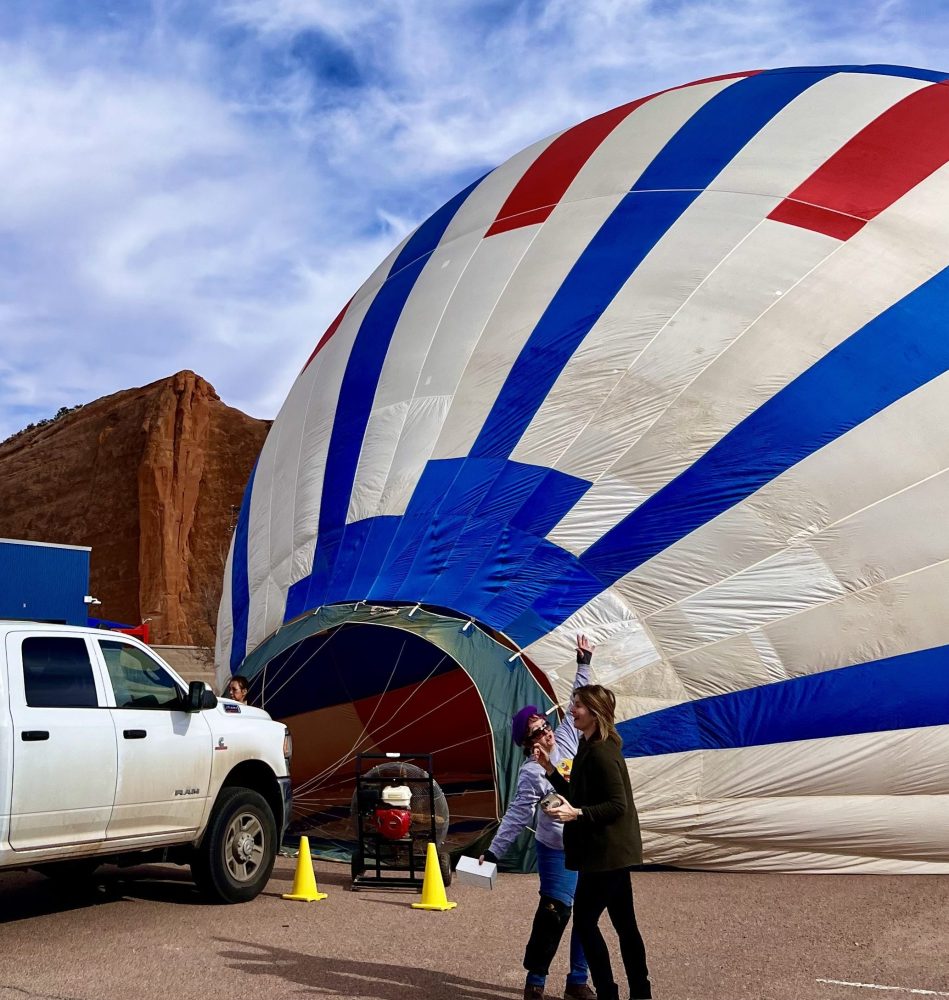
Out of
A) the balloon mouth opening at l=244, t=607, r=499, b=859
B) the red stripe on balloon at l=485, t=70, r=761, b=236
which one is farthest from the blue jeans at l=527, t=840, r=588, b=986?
the red stripe on balloon at l=485, t=70, r=761, b=236

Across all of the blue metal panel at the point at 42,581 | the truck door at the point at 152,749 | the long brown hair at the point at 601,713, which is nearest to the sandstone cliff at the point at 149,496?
the blue metal panel at the point at 42,581

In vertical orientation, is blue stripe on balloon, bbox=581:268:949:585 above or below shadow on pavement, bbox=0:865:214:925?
above

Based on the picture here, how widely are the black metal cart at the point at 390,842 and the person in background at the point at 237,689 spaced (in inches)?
60.5

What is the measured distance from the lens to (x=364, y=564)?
927 cm

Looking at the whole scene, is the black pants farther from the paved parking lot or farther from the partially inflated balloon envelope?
the partially inflated balloon envelope

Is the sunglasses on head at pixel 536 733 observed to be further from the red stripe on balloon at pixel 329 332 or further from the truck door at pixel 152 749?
the red stripe on balloon at pixel 329 332

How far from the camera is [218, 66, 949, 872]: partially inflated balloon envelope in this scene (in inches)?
310

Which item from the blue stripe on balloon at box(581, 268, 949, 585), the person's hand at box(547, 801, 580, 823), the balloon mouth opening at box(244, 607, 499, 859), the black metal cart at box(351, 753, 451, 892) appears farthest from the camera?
the balloon mouth opening at box(244, 607, 499, 859)

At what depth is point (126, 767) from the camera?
660 cm

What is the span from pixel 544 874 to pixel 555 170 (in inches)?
299

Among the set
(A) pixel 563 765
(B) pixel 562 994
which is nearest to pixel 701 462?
(A) pixel 563 765

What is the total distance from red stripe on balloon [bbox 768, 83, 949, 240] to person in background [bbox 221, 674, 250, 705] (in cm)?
572

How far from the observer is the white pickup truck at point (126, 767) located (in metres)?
6.04

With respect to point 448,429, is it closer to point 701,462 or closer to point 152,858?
point 701,462
